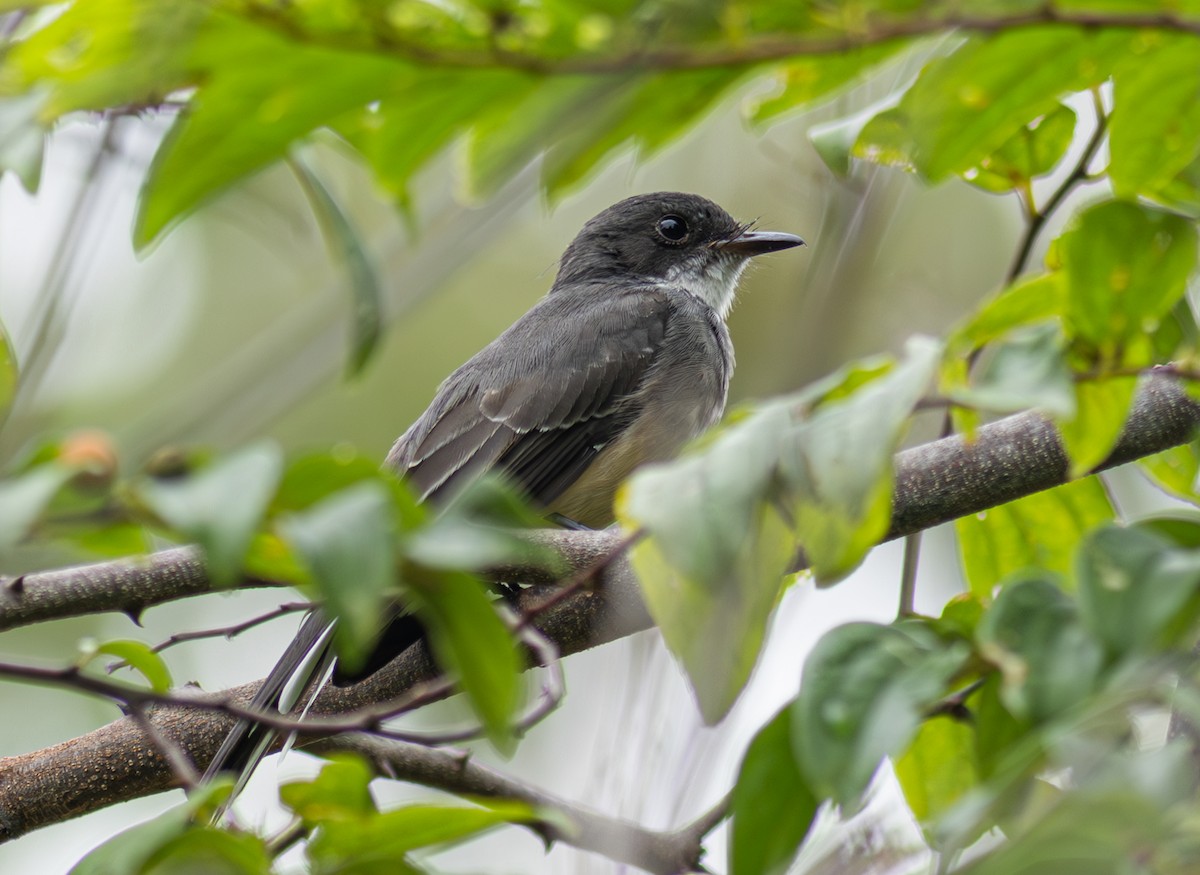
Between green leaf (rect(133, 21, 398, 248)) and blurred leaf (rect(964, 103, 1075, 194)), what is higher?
green leaf (rect(133, 21, 398, 248))

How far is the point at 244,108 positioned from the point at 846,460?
3.25ft

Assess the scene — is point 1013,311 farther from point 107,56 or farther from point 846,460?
point 107,56

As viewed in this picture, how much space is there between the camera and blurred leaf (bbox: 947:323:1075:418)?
1.65 m

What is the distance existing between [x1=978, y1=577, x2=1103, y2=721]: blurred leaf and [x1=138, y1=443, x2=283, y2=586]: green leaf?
0.87m

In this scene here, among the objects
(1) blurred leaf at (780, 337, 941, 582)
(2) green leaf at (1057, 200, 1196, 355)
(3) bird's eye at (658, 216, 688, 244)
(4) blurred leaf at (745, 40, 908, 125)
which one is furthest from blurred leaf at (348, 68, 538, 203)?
(3) bird's eye at (658, 216, 688, 244)

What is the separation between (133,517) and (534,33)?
3.10 feet

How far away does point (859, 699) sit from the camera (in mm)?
1683

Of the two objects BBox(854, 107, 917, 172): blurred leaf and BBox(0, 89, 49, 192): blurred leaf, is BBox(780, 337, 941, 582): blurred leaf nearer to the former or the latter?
BBox(854, 107, 917, 172): blurred leaf

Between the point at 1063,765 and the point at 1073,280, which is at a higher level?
the point at 1073,280

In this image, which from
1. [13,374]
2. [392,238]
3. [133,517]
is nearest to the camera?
[133,517]

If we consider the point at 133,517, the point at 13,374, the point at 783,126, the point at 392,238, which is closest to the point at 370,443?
the point at 783,126

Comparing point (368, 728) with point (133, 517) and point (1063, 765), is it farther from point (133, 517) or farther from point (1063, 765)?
point (1063, 765)

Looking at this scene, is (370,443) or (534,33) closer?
(534,33)

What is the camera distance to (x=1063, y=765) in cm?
143
